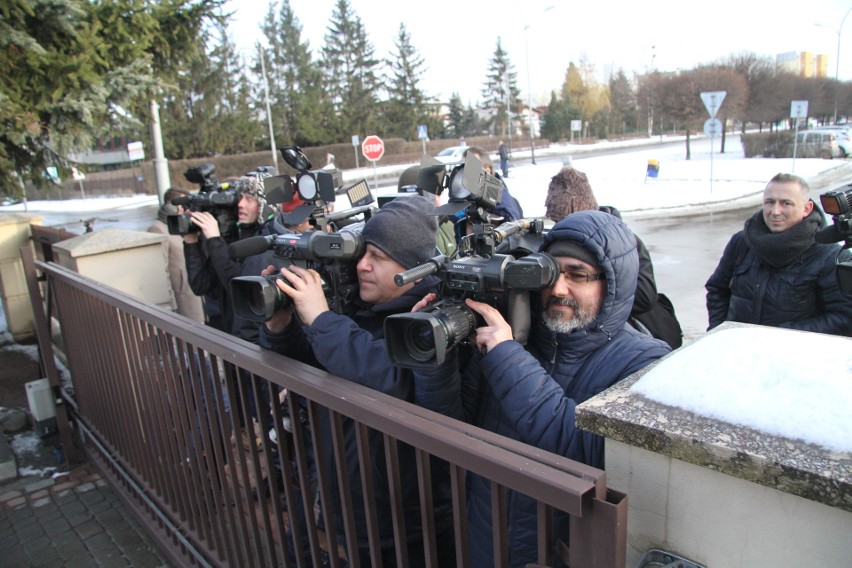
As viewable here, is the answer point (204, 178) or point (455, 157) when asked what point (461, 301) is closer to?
point (204, 178)

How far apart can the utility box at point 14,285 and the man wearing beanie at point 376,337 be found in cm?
610

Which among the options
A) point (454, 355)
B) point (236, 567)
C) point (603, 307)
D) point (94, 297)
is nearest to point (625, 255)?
point (603, 307)

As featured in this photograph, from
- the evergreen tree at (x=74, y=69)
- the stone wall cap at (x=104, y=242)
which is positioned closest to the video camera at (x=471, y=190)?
the stone wall cap at (x=104, y=242)

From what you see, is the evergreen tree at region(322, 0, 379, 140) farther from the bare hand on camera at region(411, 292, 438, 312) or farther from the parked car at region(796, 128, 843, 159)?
the bare hand on camera at region(411, 292, 438, 312)

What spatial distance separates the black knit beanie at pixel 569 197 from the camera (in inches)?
136

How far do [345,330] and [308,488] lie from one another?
1.68 ft

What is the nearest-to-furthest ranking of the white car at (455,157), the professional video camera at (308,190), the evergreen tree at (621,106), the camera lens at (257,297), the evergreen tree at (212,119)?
the camera lens at (257,297)
the professional video camera at (308,190)
the white car at (455,157)
the evergreen tree at (212,119)
the evergreen tree at (621,106)

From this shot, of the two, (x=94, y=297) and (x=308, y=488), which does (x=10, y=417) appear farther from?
(x=308, y=488)

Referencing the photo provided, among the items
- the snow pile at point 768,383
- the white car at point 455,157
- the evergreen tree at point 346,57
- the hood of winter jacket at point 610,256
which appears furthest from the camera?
the evergreen tree at point 346,57

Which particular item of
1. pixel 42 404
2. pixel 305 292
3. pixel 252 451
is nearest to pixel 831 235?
pixel 305 292

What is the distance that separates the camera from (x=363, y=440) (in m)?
1.55

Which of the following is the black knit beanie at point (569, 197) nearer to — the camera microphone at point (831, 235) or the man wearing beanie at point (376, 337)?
the camera microphone at point (831, 235)

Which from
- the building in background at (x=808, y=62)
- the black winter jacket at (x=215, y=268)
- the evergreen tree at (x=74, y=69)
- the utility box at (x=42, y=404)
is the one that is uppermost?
the building in background at (x=808, y=62)

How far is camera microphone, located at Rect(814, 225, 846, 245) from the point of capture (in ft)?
8.81
